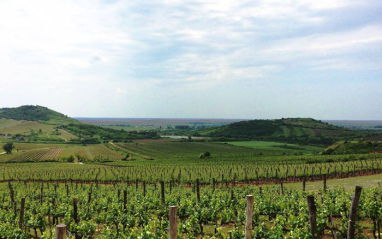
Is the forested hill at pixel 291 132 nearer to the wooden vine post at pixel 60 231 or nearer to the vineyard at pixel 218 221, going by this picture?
the vineyard at pixel 218 221

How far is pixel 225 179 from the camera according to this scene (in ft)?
135

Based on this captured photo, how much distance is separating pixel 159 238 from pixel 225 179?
31582 mm

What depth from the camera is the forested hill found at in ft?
470

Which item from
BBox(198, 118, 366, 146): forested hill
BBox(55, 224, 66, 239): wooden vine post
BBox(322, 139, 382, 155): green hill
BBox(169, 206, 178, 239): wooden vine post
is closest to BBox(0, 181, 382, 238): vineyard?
BBox(169, 206, 178, 239): wooden vine post

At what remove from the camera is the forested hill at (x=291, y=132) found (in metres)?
143

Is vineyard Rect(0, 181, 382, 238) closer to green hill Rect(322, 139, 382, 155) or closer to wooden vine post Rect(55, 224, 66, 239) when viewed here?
wooden vine post Rect(55, 224, 66, 239)

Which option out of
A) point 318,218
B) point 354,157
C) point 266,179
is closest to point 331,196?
point 318,218

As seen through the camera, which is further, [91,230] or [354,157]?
[354,157]

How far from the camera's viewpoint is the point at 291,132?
544 ft

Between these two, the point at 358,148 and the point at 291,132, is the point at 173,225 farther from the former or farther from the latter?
the point at 291,132

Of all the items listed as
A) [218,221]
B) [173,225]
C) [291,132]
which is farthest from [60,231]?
[291,132]

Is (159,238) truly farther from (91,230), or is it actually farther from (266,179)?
(266,179)

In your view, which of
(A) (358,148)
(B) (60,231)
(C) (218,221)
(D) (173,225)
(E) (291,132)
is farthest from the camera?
(E) (291,132)

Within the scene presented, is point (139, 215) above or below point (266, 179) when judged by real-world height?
above
